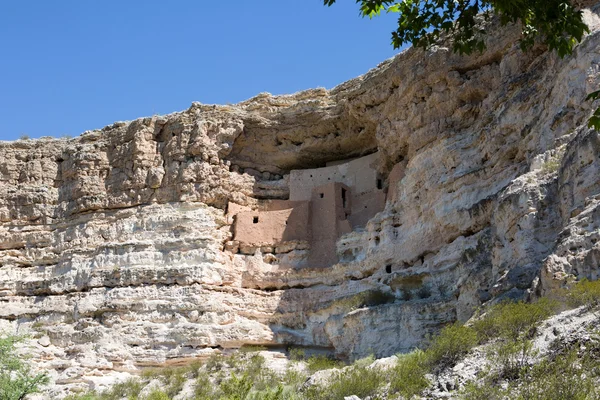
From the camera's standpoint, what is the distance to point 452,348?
1287cm

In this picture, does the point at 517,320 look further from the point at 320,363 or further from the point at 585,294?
the point at 320,363

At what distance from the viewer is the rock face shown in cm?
1709

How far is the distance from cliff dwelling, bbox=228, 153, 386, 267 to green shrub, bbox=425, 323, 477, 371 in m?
11.6

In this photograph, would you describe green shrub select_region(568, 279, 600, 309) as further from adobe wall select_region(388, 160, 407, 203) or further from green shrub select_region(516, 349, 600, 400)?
adobe wall select_region(388, 160, 407, 203)

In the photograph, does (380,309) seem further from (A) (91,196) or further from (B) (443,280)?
(A) (91,196)

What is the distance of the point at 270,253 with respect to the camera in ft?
84.3

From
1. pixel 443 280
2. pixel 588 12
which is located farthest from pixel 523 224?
pixel 588 12

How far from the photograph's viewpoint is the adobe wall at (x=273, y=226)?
25797 millimetres

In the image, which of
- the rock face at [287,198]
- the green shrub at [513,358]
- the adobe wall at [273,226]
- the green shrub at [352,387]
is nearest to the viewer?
the green shrub at [513,358]

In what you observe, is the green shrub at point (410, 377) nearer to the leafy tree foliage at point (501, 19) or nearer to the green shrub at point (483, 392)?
the green shrub at point (483, 392)

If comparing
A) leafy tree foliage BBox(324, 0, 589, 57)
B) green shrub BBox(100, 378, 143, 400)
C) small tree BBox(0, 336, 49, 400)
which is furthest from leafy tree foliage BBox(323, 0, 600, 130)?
green shrub BBox(100, 378, 143, 400)

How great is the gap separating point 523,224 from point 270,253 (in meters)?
11.4

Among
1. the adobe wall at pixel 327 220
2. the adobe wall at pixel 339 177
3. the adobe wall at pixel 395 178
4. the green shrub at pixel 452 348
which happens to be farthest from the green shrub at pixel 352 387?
the adobe wall at pixel 339 177

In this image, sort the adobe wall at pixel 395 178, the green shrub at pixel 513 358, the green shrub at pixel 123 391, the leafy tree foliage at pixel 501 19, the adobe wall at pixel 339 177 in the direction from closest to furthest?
the leafy tree foliage at pixel 501 19, the green shrub at pixel 513 358, the green shrub at pixel 123 391, the adobe wall at pixel 395 178, the adobe wall at pixel 339 177
